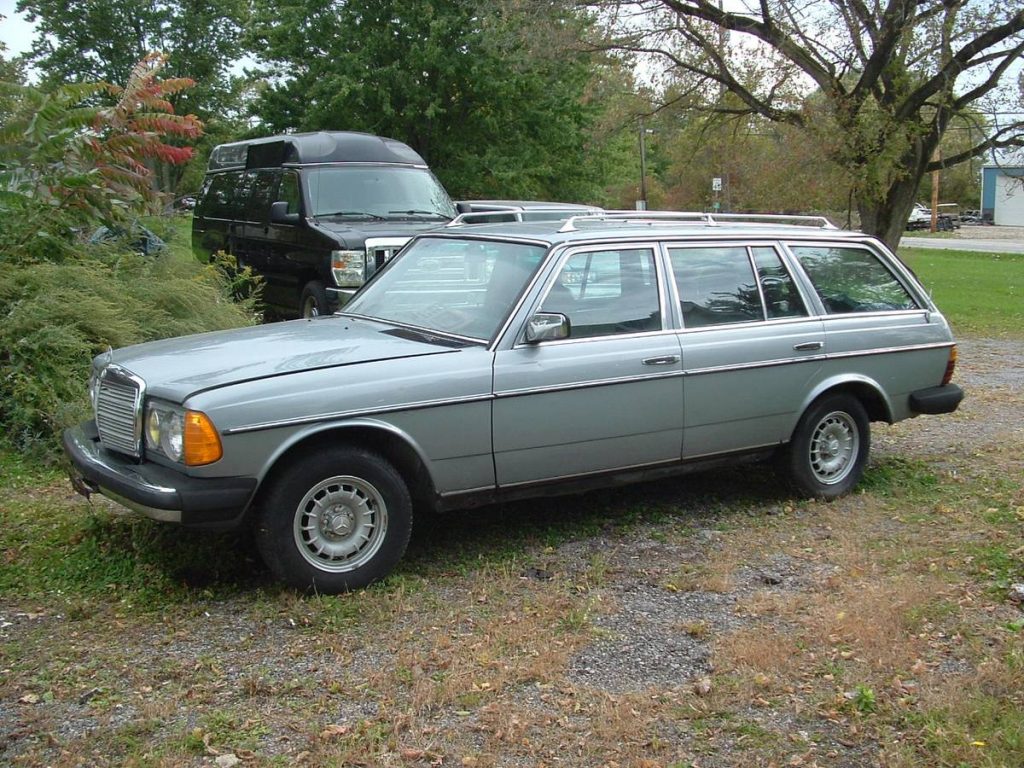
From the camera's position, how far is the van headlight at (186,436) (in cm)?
466

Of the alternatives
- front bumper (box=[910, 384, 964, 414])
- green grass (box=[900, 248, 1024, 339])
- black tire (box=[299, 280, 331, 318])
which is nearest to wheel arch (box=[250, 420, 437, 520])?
front bumper (box=[910, 384, 964, 414])

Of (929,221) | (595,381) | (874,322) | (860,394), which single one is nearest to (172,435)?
(595,381)

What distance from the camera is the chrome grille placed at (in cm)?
500

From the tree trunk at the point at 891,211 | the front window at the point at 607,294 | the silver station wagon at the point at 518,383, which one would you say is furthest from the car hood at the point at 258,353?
the tree trunk at the point at 891,211

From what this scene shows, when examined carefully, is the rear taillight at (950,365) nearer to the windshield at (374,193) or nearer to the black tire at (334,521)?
the black tire at (334,521)

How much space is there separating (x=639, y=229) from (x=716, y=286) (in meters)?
0.59

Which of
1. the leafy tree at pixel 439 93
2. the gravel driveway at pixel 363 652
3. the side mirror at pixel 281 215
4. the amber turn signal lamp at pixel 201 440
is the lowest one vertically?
→ the gravel driveway at pixel 363 652

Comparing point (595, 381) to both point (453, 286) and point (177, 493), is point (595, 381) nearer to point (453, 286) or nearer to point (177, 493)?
point (453, 286)

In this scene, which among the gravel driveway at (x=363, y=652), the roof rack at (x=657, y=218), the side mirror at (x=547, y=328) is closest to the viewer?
the gravel driveway at (x=363, y=652)

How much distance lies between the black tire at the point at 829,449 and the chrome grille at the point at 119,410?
384 centimetres

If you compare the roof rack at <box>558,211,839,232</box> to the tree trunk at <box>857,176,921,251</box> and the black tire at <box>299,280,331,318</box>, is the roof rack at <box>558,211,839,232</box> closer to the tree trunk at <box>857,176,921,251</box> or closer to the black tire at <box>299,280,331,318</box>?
the black tire at <box>299,280,331,318</box>

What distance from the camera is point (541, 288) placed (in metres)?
5.71

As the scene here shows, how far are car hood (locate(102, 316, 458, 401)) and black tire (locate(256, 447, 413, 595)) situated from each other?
1.57ft

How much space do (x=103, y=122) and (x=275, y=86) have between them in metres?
20.2
